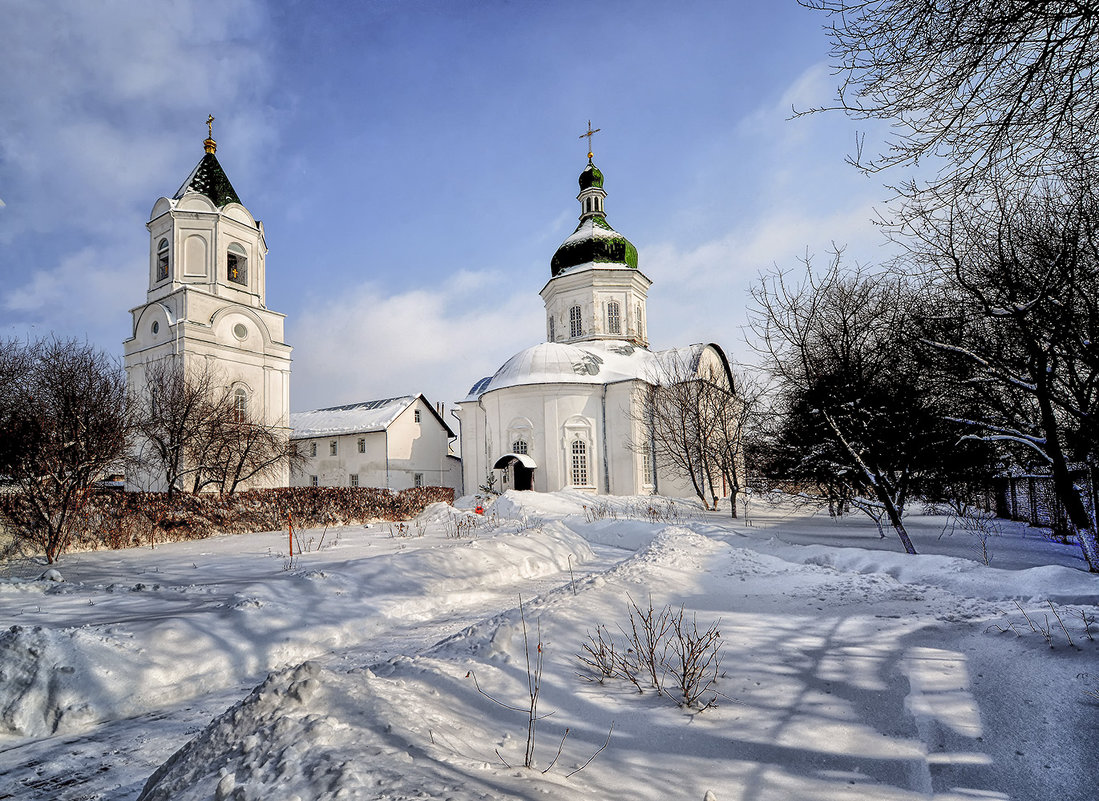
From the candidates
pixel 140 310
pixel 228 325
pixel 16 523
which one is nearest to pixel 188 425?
pixel 16 523

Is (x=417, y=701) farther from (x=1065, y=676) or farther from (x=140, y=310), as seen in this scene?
(x=140, y=310)

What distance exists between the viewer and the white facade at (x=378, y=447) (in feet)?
118

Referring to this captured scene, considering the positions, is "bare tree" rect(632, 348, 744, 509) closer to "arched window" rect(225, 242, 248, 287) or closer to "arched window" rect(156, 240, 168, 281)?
"arched window" rect(225, 242, 248, 287)

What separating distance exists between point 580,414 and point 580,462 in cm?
243

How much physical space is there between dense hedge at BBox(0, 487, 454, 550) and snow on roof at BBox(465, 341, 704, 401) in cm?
1010

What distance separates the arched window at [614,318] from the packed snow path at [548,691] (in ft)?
91.9

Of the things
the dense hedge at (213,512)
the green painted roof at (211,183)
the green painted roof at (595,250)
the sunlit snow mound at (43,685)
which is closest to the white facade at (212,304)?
the green painted roof at (211,183)

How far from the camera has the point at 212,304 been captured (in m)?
Answer: 27.6

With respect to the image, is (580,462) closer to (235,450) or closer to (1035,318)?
(235,450)

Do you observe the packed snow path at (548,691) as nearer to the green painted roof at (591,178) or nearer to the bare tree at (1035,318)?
the bare tree at (1035,318)

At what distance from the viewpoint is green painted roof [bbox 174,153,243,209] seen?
2827 centimetres

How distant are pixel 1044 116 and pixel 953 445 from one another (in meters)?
7.37

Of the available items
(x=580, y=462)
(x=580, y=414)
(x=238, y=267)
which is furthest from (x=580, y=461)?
(x=238, y=267)

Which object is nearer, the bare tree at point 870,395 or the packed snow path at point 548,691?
the packed snow path at point 548,691
